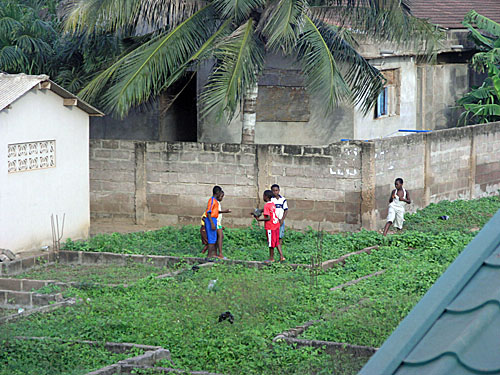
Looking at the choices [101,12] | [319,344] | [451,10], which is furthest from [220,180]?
[451,10]

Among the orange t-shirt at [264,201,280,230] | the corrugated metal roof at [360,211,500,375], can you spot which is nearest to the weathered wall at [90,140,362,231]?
the orange t-shirt at [264,201,280,230]

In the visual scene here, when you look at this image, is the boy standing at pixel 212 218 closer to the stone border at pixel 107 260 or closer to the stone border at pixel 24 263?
the stone border at pixel 107 260

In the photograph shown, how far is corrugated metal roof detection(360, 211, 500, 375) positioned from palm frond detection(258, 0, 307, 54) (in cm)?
1165

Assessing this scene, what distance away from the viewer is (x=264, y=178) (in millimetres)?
15516

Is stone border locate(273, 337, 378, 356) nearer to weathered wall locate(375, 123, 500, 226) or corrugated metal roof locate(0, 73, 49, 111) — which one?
corrugated metal roof locate(0, 73, 49, 111)

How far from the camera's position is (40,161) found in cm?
1406

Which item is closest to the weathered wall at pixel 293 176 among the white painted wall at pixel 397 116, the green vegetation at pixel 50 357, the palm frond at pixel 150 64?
the palm frond at pixel 150 64

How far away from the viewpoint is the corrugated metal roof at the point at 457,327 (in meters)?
2.28

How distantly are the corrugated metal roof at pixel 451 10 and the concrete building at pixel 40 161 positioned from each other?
39.1 feet

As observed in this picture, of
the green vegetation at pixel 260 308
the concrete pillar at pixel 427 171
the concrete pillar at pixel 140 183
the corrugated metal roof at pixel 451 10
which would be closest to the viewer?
the green vegetation at pixel 260 308

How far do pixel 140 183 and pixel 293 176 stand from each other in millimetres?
3283

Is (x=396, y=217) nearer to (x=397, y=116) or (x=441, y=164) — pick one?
(x=441, y=164)

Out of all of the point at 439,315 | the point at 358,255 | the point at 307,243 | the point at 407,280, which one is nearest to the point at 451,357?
the point at 439,315

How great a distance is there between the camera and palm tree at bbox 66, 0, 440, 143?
47.6ft
